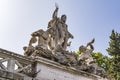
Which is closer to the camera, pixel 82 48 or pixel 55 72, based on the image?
pixel 55 72

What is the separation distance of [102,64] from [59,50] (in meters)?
13.7

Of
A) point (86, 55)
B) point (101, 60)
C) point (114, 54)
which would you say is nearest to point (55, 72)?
point (86, 55)

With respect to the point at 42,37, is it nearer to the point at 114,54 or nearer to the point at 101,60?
the point at 114,54

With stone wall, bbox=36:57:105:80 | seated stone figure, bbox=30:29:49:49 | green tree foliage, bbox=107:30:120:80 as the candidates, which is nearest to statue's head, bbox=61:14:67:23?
seated stone figure, bbox=30:29:49:49

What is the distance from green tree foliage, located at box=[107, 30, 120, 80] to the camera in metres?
23.3

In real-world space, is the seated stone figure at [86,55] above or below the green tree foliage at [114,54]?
below

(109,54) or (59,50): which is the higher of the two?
(109,54)

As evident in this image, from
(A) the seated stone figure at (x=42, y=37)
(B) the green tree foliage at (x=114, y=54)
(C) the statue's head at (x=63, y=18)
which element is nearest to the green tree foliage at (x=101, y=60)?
(B) the green tree foliage at (x=114, y=54)

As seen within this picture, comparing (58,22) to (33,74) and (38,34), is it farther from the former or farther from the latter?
(33,74)

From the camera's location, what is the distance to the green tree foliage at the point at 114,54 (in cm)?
2328

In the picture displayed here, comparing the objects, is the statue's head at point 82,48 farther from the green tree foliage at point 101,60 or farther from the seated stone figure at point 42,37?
the green tree foliage at point 101,60

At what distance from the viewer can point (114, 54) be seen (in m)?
25.1

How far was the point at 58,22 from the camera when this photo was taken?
14.3m

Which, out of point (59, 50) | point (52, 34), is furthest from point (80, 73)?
point (52, 34)
